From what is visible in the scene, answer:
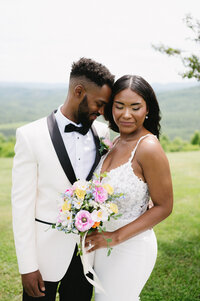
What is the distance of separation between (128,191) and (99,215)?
1.58 feet

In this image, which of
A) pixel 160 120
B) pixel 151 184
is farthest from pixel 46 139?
pixel 160 120

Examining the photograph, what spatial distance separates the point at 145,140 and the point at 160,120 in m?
0.52

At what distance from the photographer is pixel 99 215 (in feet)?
7.27

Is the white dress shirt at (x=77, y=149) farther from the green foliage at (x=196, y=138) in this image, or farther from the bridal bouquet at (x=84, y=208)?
the green foliage at (x=196, y=138)

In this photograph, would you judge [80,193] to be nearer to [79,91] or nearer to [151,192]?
[151,192]

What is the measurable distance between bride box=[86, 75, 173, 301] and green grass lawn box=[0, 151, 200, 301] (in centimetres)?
195

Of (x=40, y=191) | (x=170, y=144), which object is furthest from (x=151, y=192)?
(x=170, y=144)

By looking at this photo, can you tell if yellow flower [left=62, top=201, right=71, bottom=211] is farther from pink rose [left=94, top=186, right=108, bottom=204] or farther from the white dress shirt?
the white dress shirt

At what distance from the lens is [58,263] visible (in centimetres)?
273

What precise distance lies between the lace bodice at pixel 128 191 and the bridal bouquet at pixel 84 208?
34 cm

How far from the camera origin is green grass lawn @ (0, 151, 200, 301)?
445cm

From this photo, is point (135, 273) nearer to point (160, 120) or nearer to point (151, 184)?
point (151, 184)

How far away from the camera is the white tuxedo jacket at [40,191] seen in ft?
8.31

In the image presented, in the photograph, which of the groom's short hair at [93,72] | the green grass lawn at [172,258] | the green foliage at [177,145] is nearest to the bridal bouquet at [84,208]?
the groom's short hair at [93,72]
